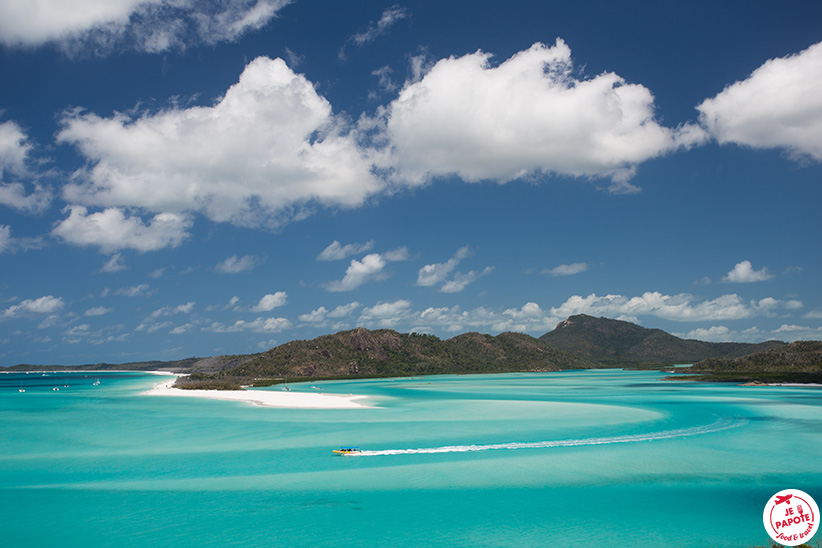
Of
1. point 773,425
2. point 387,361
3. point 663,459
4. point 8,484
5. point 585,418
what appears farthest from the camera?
point 387,361

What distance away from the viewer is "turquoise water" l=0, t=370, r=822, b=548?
21375mm

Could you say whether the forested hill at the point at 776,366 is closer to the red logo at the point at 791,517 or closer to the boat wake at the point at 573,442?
the boat wake at the point at 573,442

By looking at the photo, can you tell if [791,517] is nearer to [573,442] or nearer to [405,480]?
[405,480]

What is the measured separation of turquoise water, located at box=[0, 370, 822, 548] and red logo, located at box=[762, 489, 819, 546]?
9.47m

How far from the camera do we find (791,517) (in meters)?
11.6

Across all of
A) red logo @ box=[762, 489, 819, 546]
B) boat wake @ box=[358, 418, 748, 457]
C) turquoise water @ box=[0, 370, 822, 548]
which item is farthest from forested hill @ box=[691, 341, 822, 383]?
red logo @ box=[762, 489, 819, 546]

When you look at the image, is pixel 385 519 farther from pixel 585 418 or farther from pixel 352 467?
pixel 585 418

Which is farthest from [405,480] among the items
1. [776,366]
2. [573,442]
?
[776,366]

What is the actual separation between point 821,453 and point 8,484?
50.7m

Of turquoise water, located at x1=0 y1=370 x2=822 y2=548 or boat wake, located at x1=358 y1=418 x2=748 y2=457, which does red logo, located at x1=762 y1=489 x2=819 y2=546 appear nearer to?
turquoise water, located at x1=0 y1=370 x2=822 y2=548

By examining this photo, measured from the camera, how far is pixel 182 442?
41.3 metres

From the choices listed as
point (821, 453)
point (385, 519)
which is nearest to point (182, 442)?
point (385, 519)

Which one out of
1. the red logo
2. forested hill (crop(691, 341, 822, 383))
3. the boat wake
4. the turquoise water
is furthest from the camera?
forested hill (crop(691, 341, 822, 383))

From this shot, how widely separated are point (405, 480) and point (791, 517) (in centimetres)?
2044
